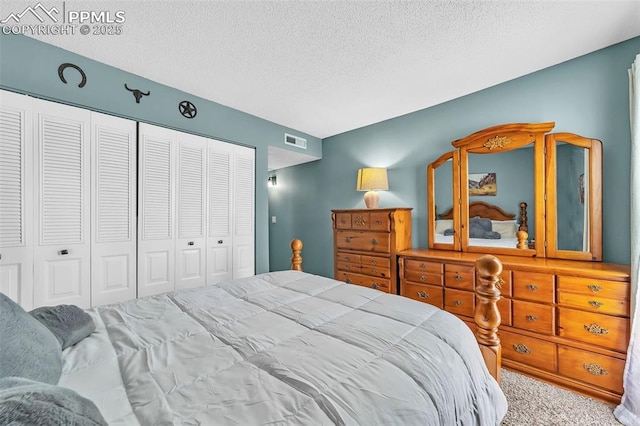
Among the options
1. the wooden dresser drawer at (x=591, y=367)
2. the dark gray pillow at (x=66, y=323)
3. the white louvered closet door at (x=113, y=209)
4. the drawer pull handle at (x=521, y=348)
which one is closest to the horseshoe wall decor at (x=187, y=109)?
the white louvered closet door at (x=113, y=209)

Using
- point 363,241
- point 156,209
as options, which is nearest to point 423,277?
point 363,241

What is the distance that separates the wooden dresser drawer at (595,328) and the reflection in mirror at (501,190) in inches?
26.9

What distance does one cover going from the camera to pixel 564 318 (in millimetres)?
1850

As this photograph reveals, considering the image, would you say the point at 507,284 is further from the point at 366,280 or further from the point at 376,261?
the point at 366,280

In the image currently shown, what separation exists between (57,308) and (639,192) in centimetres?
330

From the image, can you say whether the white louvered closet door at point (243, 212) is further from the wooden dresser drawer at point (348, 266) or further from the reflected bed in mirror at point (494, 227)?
the reflected bed in mirror at point (494, 227)

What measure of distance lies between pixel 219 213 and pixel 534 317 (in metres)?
3.15

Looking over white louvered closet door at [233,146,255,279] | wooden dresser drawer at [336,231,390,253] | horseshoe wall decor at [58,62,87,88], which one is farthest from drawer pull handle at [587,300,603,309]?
horseshoe wall decor at [58,62,87,88]

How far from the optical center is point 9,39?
1847 millimetres

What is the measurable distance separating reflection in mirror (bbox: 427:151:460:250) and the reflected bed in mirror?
3cm

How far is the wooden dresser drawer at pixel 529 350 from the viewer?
1.90 m

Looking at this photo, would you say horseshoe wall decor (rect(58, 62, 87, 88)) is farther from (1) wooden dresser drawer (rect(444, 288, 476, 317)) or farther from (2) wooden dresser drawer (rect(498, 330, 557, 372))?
(2) wooden dresser drawer (rect(498, 330, 557, 372))

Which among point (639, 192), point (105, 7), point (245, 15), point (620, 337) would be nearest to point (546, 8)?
point (639, 192)

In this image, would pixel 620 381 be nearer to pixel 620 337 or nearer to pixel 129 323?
pixel 620 337
